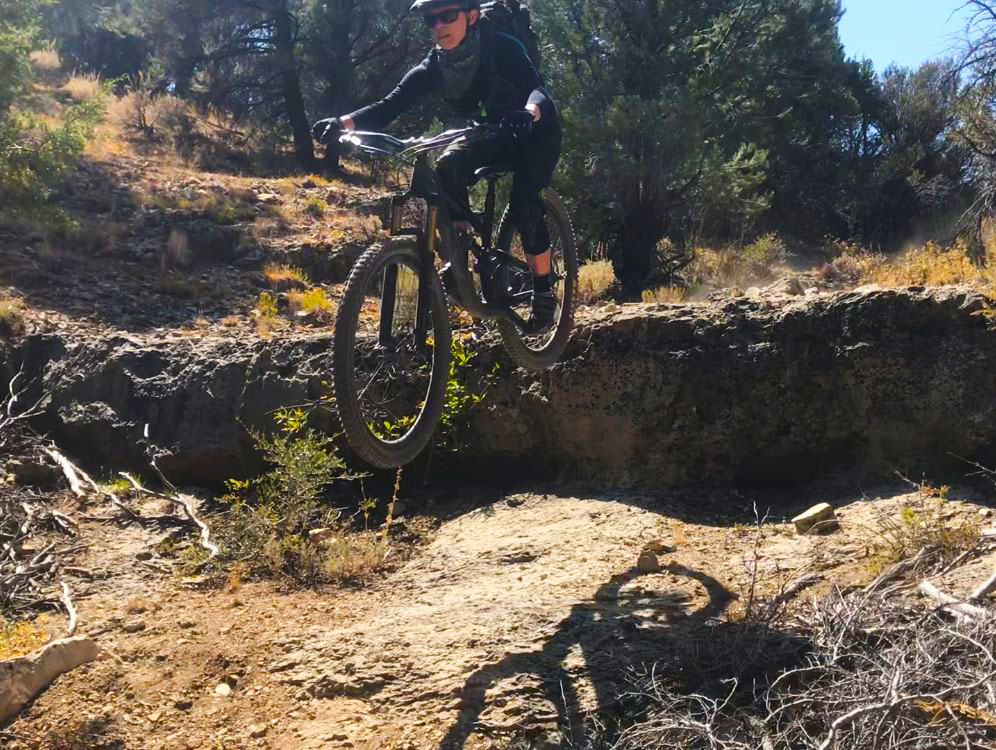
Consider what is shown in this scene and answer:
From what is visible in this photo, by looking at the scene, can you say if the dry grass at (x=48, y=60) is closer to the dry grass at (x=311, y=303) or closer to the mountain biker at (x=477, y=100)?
the dry grass at (x=311, y=303)

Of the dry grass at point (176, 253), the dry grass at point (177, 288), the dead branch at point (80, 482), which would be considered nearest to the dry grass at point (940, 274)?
the dead branch at point (80, 482)

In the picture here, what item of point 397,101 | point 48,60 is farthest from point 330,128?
point 48,60

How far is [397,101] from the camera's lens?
14.7 ft

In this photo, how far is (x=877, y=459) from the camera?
227 inches

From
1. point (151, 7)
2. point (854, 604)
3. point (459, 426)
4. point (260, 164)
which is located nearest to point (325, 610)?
point (459, 426)

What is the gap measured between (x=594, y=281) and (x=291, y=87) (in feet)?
39.5

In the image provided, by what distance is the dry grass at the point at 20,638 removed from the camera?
452cm

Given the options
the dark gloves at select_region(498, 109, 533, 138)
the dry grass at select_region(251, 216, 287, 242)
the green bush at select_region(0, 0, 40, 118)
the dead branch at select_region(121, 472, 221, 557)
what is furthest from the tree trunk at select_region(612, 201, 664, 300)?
the green bush at select_region(0, 0, 40, 118)

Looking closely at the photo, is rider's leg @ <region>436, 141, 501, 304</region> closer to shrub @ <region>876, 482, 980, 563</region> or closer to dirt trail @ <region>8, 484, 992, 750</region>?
dirt trail @ <region>8, 484, 992, 750</region>

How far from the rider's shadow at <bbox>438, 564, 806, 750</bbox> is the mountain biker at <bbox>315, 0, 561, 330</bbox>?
181 centimetres

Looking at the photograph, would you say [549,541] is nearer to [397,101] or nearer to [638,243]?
[397,101]

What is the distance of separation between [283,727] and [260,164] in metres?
17.0

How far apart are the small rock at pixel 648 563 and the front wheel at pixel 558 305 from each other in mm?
1294

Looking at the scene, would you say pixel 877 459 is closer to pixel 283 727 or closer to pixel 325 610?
pixel 325 610
